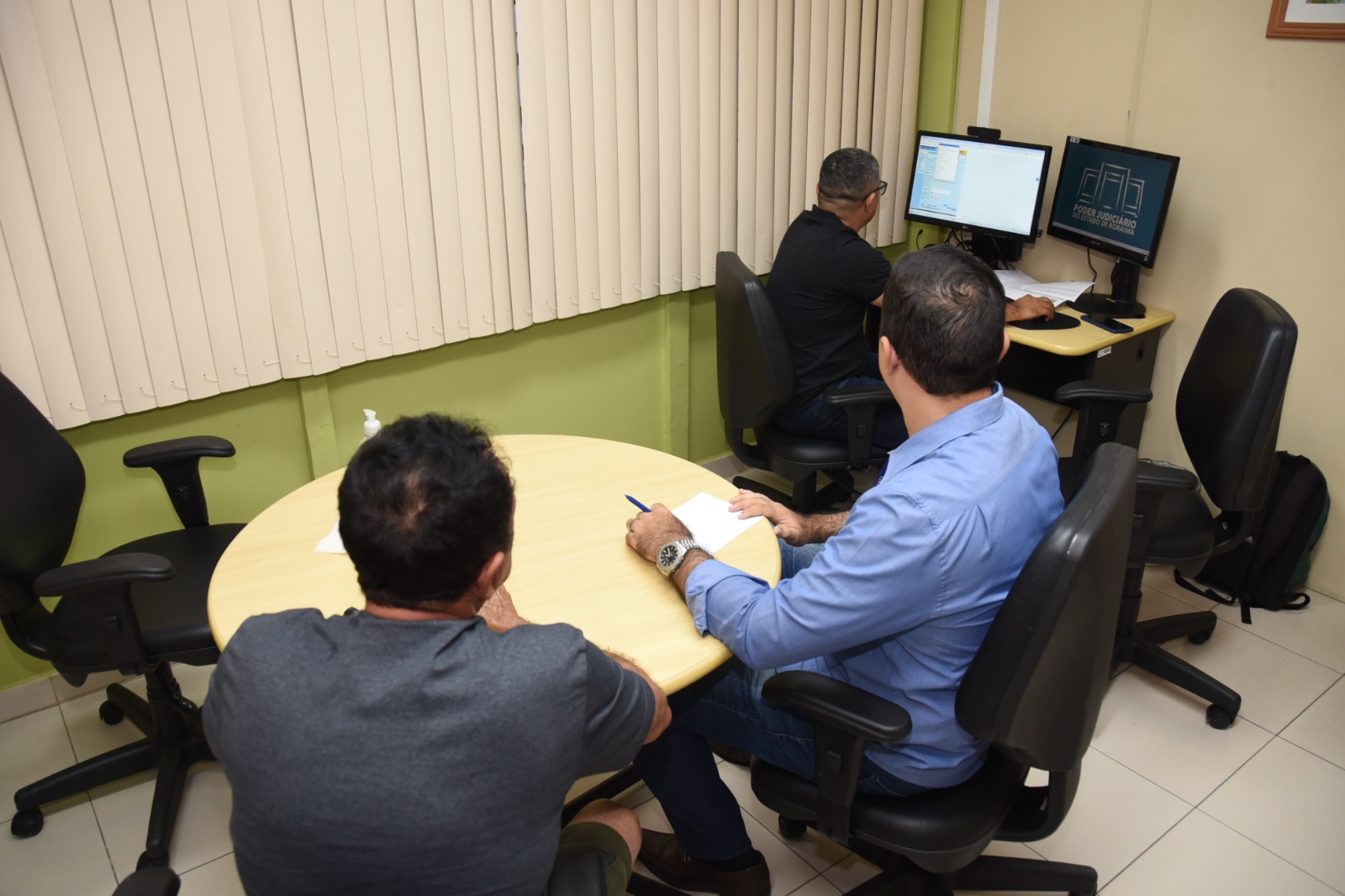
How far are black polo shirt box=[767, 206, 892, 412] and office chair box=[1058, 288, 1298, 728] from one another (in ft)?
2.18

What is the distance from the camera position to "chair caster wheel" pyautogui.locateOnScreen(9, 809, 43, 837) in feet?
7.44

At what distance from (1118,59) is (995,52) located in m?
0.52

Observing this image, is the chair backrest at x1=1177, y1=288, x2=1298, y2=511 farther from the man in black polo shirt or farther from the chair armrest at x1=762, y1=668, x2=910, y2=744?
the chair armrest at x1=762, y1=668, x2=910, y2=744

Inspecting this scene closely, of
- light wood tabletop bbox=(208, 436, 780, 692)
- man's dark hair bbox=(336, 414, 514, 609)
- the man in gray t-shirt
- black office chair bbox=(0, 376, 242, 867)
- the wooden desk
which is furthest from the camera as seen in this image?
the wooden desk

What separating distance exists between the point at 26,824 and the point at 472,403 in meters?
1.58

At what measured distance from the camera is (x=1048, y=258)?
3770 millimetres

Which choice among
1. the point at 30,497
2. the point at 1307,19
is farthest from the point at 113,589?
the point at 1307,19

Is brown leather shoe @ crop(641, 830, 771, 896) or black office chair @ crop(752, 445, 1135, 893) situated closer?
black office chair @ crop(752, 445, 1135, 893)

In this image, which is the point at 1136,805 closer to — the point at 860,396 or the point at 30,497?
the point at 860,396

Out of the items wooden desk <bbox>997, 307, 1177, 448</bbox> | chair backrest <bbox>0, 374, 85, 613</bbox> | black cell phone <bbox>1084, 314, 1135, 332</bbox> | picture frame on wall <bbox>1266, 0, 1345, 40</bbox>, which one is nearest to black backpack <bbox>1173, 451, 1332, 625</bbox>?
wooden desk <bbox>997, 307, 1177, 448</bbox>

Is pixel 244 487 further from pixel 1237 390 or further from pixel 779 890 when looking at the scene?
pixel 1237 390

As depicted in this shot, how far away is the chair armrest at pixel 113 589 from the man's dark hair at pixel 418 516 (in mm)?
993

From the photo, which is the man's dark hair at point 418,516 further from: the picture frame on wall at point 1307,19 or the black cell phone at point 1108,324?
the picture frame on wall at point 1307,19

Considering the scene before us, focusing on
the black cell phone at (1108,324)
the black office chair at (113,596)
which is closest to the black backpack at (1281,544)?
the black cell phone at (1108,324)
